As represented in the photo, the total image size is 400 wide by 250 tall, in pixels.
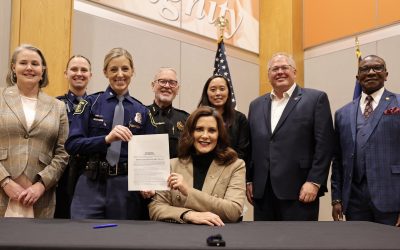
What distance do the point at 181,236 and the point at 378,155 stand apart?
7.20 feet

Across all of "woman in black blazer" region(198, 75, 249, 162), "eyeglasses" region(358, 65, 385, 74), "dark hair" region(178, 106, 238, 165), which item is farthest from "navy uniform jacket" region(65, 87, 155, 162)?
"eyeglasses" region(358, 65, 385, 74)

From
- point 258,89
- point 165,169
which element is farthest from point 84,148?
point 258,89

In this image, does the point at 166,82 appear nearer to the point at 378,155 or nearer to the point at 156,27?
the point at 378,155

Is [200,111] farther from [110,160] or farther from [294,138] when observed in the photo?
[294,138]

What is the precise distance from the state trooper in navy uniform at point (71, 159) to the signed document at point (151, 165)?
2.13 ft

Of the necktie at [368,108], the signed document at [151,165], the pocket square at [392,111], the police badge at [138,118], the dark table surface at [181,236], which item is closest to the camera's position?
the dark table surface at [181,236]

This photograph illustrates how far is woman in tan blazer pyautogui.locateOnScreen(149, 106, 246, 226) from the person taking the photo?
2348 mm

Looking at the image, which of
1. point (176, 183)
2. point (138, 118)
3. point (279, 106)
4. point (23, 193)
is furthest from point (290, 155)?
point (23, 193)

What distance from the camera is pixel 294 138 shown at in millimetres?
3459

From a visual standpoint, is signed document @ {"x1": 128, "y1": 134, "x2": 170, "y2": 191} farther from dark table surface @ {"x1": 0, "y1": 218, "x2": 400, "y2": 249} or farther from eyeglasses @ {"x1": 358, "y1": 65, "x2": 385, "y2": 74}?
eyeglasses @ {"x1": 358, "y1": 65, "x2": 385, "y2": 74}

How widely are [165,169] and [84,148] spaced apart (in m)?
0.62

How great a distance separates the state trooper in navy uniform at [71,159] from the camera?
9.68 feet

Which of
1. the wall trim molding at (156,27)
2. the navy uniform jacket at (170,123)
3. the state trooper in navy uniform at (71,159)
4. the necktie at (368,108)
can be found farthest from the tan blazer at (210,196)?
the wall trim molding at (156,27)

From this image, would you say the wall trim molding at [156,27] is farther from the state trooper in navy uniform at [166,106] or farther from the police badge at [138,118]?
the police badge at [138,118]
